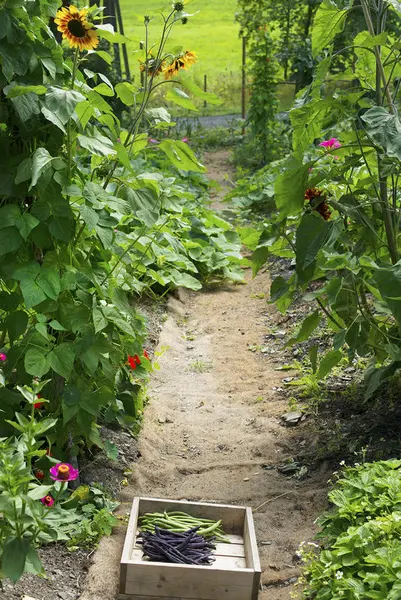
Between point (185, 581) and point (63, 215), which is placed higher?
point (63, 215)

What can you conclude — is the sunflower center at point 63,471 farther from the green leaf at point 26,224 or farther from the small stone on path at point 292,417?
the small stone on path at point 292,417

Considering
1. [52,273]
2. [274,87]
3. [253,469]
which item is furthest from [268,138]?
[52,273]

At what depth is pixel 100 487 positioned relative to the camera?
346cm

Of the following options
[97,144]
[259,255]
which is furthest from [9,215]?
[259,255]

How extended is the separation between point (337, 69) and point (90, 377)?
997 cm

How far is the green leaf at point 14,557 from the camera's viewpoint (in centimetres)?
212

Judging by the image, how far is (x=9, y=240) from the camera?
116 inches

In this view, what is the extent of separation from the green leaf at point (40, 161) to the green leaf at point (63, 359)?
24.3 inches

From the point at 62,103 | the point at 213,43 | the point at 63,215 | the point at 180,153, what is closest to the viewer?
the point at 62,103

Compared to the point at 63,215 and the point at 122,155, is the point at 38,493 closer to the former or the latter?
the point at 63,215

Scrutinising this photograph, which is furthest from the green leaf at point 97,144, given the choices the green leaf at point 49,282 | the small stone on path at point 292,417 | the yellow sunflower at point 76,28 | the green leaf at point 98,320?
the small stone on path at point 292,417

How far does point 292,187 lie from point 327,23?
27.2 inches

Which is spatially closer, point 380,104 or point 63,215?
point 63,215

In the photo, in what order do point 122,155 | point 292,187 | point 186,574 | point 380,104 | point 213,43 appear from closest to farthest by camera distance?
point 186,574
point 122,155
point 380,104
point 292,187
point 213,43
